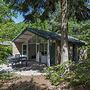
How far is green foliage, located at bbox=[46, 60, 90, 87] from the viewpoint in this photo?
1150 centimetres

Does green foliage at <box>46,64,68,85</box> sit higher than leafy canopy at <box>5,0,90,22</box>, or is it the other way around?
leafy canopy at <box>5,0,90,22</box>

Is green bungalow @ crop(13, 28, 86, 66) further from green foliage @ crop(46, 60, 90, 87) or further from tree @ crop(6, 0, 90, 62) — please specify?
green foliage @ crop(46, 60, 90, 87)

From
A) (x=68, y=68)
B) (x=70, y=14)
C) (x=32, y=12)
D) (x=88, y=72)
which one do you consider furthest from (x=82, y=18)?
A: (x=88, y=72)

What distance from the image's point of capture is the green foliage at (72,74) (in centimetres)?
1150

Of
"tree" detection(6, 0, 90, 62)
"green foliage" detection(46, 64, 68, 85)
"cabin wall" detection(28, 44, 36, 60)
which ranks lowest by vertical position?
"green foliage" detection(46, 64, 68, 85)

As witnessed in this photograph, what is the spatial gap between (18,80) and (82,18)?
7494 millimetres

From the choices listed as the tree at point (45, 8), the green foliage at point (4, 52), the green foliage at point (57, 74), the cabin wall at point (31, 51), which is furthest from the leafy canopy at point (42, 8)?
the cabin wall at point (31, 51)

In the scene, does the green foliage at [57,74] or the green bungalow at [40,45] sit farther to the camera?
the green bungalow at [40,45]

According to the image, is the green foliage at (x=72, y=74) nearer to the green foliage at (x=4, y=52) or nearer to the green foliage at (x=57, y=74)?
the green foliage at (x=57, y=74)

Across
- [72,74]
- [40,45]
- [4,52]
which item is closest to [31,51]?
[40,45]

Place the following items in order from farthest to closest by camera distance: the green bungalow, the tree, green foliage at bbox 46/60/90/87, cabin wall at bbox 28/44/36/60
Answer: cabin wall at bbox 28/44/36/60 → the green bungalow → the tree → green foliage at bbox 46/60/90/87

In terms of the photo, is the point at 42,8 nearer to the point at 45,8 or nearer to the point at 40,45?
the point at 45,8

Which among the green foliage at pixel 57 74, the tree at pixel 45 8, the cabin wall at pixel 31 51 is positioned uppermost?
the tree at pixel 45 8

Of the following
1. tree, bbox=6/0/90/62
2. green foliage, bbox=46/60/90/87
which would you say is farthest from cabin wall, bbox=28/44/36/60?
green foliage, bbox=46/60/90/87
